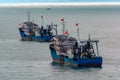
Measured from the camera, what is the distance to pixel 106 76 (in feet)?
310

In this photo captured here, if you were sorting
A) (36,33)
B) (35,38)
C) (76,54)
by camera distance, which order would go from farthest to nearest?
(36,33) < (35,38) < (76,54)

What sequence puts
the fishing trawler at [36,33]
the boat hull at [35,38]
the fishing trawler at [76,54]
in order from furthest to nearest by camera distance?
1. the fishing trawler at [36,33]
2. the boat hull at [35,38]
3. the fishing trawler at [76,54]

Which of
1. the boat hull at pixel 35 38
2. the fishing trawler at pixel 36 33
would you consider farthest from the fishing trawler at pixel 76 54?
the boat hull at pixel 35 38

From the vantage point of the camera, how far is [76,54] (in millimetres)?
103500

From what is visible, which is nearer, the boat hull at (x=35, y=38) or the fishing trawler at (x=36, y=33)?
the boat hull at (x=35, y=38)

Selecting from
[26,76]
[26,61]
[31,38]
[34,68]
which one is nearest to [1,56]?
[26,61]

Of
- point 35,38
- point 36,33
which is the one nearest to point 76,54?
point 35,38

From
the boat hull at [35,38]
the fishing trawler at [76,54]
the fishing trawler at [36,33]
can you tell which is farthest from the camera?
the fishing trawler at [36,33]

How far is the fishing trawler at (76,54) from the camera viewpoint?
10256cm

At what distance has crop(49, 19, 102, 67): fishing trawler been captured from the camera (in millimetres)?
102562

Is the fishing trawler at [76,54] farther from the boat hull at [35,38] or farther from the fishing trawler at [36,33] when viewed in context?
the boat hull at [35,38]

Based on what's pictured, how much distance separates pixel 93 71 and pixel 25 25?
7483 centimetres

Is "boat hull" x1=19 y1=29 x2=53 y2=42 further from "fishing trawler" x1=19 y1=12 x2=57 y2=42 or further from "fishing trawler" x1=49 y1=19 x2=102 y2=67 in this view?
"fishing trawler" x1=49 y1=19 x2=102 y2=67

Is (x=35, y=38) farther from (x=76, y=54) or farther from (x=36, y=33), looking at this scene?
(x=76, y=54)
